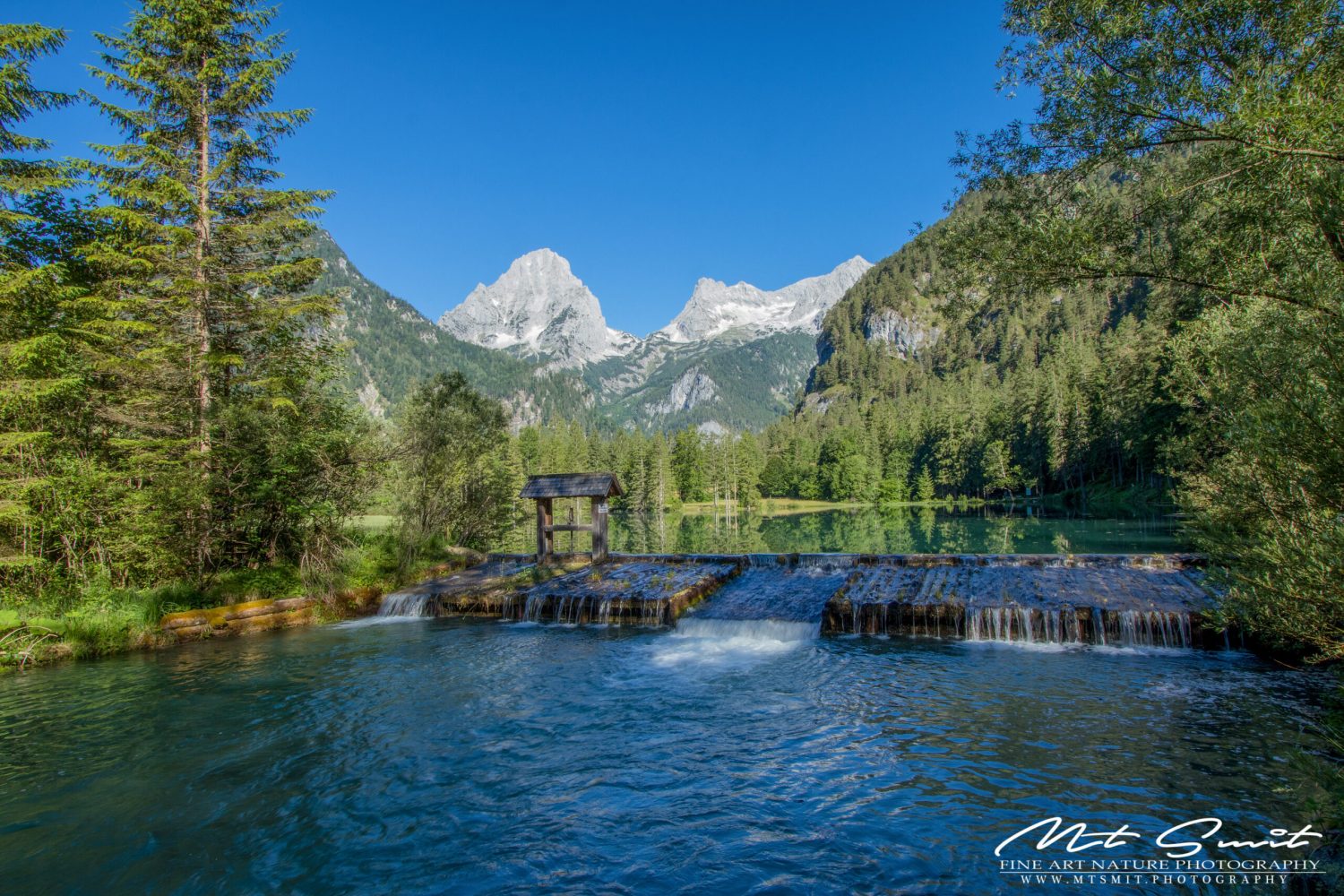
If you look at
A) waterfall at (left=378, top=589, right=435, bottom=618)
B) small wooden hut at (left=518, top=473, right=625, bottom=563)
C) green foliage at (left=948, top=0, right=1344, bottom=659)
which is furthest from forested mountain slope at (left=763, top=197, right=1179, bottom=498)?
waterfall at (left=378, top=589, right=435, bottom=618)

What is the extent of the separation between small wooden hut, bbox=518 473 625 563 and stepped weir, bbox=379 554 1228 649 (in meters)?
0.89

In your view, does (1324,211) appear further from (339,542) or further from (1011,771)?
(339,542)

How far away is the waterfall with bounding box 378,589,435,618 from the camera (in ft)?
61.9

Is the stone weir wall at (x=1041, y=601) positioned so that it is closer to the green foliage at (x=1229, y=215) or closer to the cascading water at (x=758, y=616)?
the cascading water at (x=758, y=616)

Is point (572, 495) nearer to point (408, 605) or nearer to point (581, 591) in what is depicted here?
point (581, 591)

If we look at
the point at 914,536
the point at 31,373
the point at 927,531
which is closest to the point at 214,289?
the point at 31,373

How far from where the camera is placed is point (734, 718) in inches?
373

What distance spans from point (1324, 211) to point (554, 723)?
37.5 ft

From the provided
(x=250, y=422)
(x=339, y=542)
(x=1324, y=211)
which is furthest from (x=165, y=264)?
(x=1324, y=211)

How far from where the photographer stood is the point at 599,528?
2214cm
